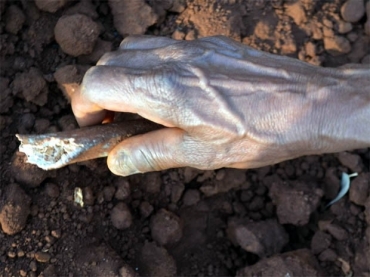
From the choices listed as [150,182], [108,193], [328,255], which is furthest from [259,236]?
[108,193]

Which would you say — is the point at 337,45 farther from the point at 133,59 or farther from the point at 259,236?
the point at 133,59

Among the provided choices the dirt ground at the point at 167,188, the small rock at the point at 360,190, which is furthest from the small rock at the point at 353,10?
the small rock at the point at 360,190

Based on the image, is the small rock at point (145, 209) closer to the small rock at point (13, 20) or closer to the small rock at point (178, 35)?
the small rock at point (178, 35)

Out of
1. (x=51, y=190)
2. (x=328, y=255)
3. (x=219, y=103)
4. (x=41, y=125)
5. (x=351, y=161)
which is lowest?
(x=328, y=255)

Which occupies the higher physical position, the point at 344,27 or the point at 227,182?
the point at 344,27

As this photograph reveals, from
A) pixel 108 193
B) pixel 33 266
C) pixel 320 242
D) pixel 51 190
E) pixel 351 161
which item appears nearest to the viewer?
pixel 33 266

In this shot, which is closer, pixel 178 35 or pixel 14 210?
pixel 14 210
